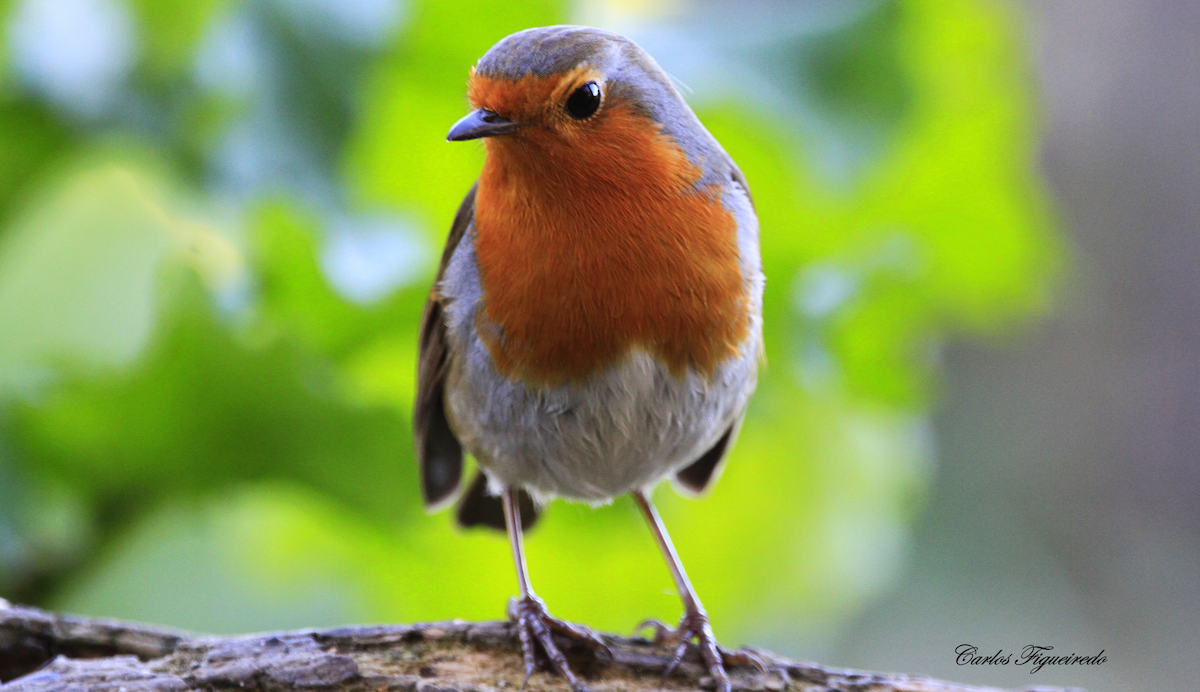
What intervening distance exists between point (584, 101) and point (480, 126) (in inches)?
8.1

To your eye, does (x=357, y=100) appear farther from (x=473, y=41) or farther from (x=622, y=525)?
(x=622, y=525)

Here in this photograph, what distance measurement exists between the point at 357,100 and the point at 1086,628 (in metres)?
3.66

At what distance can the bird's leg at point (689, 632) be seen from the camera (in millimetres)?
2068

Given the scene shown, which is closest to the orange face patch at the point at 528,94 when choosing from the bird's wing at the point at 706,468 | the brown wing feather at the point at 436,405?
the brown wing feather at the point at 436,405

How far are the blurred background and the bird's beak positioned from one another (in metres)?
0.76

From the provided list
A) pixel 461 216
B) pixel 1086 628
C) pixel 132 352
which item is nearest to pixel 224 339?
pixel 132 352

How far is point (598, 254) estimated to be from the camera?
6.65 ft

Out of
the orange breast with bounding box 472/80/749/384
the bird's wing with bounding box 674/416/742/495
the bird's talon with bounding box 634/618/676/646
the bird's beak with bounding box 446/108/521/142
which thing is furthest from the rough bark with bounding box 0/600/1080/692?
the bird's beak with bounding box 446/108/521/142

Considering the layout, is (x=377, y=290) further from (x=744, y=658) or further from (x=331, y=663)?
(x=744, y=658)

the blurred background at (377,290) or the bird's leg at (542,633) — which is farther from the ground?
the blurred background at (377,290)

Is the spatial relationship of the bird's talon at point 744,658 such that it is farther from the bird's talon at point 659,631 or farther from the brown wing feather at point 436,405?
the brown wing feather at point 436,405

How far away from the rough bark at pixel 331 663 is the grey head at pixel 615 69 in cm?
91

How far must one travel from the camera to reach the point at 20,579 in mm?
2455

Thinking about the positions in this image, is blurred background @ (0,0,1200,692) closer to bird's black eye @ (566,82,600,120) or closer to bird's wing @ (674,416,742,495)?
bird's wing @ (674,416,742,495)
